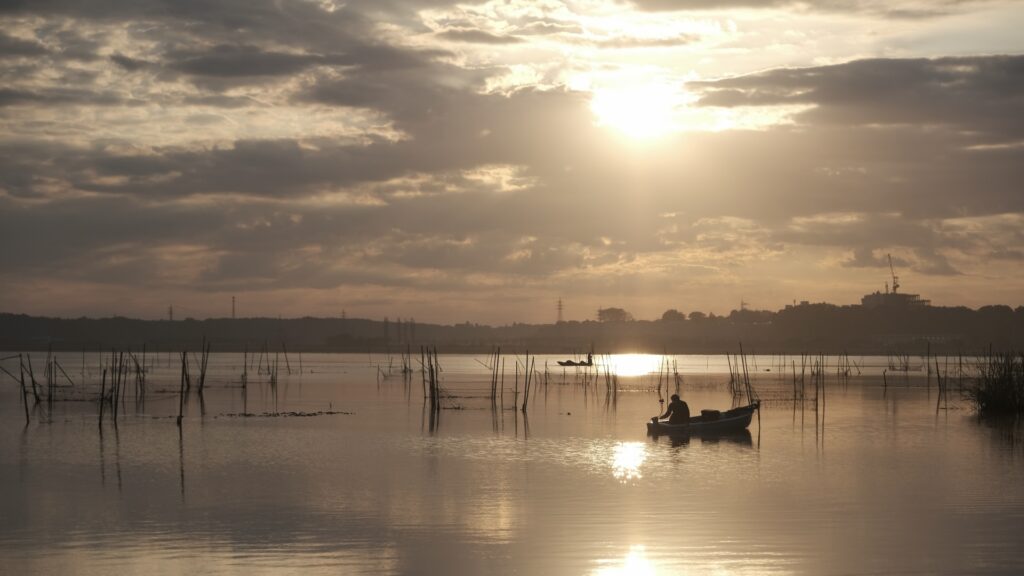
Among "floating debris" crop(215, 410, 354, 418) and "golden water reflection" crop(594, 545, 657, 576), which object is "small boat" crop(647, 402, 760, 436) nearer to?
"floating debris" crop(215, 410, 354, 418)

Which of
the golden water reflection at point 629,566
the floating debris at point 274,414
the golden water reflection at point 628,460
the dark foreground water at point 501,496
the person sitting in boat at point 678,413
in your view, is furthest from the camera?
the floating debris at point 274,414

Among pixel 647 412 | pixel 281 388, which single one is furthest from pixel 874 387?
pixel 281 388

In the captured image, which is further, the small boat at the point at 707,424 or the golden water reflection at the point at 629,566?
the small boat at the point at 707,424

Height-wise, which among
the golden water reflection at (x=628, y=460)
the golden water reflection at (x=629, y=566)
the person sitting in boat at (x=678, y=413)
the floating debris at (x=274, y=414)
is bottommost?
the golden water reflection at (x=628, y=460)

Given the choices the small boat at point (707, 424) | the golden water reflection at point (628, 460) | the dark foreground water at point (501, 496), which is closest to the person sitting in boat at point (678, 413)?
the small boat at point (707, 424)

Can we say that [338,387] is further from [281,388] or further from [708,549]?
[708,549]

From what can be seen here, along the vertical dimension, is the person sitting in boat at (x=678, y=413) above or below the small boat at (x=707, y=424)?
above

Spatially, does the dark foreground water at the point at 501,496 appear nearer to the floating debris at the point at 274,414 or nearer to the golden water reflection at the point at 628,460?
the golden water reflection at the point at 628,460

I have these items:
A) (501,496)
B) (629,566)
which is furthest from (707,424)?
(629,566)

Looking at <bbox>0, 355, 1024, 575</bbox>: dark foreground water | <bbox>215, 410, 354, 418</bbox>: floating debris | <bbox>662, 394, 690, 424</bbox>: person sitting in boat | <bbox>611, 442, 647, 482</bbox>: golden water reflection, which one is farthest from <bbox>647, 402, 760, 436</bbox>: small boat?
<bbox>215, 410, 354, 418</bbox>: floating debris

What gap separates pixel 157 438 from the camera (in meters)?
27.5

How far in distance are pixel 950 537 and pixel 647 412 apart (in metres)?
24.9

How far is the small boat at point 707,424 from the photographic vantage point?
2880 centimetres

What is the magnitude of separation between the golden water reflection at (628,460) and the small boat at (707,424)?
176 centimetres
